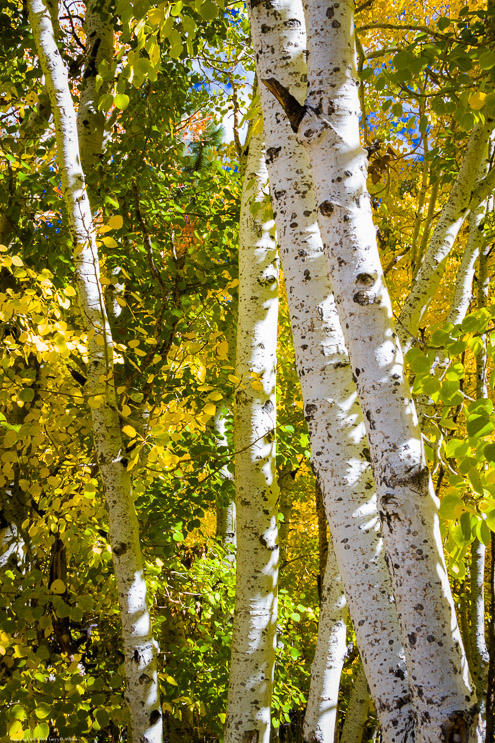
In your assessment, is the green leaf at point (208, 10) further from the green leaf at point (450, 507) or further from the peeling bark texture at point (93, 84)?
the peeling bark texture at point (93, 84)

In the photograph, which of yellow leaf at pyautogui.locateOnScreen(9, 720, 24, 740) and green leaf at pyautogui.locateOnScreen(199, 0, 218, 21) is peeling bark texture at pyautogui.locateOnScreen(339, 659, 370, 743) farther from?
green leaf at pyautogui.locateOnScreen(199, 0, 218, 21)

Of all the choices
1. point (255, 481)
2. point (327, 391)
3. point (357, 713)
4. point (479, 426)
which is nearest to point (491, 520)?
point (479, 426)

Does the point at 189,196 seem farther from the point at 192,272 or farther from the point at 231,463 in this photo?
the point at 231,463

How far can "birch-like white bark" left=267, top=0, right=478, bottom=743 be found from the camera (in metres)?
1.04

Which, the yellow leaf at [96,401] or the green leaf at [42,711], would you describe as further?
the yellow leaf at [96,401]

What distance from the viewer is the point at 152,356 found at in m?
2.79

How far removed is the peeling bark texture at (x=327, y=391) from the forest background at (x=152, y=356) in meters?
0.10

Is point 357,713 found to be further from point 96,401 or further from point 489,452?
point 489,452

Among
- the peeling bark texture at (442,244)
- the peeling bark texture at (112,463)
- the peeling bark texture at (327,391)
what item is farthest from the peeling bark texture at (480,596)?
the peeling bark texture at (327,391)

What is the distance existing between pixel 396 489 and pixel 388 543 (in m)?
0.12

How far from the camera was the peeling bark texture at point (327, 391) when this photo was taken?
119 centimetres

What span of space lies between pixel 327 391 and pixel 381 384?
242mm

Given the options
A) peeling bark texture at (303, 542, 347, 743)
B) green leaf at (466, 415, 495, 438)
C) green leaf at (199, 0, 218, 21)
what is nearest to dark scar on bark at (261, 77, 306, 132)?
green leaf at (199, 0, 218, 21)

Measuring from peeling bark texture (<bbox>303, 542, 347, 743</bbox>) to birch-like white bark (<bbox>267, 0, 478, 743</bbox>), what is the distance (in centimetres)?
149
